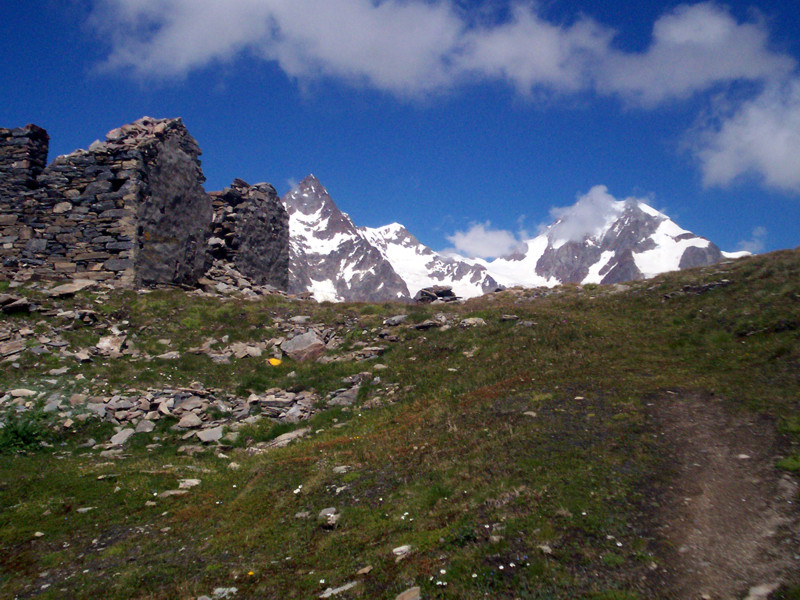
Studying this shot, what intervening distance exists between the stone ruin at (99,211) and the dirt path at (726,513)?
24.8 meters

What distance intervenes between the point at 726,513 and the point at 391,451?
704cm

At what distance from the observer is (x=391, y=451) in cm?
1225

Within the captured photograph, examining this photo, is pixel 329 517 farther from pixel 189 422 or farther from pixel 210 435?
pixel 189 422

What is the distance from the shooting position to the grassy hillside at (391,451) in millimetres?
7410

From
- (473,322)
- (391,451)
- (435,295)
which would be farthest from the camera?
(435,295)

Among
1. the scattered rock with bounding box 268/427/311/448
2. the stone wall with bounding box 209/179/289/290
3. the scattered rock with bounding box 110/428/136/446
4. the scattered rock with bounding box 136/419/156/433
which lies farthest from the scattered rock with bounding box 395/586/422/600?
the stone wall with bounding box 209/179/289/290

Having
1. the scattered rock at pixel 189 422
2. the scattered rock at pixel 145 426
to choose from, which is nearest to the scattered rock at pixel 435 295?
the scattered rock at pixel 189 422

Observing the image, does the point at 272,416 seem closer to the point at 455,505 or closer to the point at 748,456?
the point at 455,505

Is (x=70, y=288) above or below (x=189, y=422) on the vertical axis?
above

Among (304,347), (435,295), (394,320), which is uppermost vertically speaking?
(435,295)

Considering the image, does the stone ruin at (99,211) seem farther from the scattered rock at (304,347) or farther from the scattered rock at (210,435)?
the scattered rock at (210,435)

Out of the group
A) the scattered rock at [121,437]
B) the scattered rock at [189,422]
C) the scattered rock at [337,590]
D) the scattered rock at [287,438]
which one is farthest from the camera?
the scattered rock at [189,422]

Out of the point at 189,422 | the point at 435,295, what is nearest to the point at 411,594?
the point at 189,422

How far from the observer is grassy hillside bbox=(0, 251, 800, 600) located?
741 centimetres
